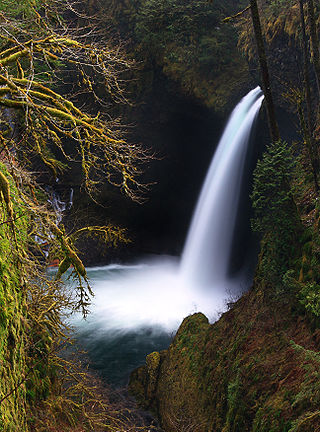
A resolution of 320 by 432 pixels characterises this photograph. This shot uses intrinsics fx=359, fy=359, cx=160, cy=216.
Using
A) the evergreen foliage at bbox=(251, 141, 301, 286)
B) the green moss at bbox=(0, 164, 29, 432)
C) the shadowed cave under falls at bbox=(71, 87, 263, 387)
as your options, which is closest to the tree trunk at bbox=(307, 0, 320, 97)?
the evergreen foliage at bbox=(251, 141, 301, 286)

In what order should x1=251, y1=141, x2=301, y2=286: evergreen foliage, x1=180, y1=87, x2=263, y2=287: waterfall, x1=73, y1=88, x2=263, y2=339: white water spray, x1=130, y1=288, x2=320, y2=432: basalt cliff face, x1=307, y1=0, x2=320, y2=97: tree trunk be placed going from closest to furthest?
x1=130, y1=288, x2=320, y2=432: basalt cliff face, x1=251, y1=141, x2=301, y2=286: evergreen foliage, x1=307, y1=0, x2=320, y2=97: tree trunk, x1=73, y1=88, x2=263, y2=339: white water spray, x1=180, y1=87, x2=263, y2=287: waterfall

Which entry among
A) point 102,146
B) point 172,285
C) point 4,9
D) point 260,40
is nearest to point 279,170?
point 260,40

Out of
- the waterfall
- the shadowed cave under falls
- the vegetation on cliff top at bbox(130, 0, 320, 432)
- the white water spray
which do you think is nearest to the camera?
the vegetation on cliff top at bbox(130, 0, 320, 432)

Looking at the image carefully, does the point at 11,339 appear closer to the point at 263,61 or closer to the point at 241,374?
the point at 241,374

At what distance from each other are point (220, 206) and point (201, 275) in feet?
11.3

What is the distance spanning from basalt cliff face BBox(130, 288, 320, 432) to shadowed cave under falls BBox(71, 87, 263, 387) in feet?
12.3

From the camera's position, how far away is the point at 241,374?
604 centimetres

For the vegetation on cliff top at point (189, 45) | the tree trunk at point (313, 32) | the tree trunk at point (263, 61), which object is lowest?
the tree trunk at point (263, 61)

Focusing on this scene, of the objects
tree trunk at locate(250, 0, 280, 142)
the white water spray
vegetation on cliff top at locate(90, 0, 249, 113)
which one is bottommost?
the white water spray

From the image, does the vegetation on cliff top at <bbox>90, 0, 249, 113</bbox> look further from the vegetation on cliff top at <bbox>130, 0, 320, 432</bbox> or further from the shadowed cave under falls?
the vegetation on cliff top at <bbox>130, 0, 320, 432</bbox>

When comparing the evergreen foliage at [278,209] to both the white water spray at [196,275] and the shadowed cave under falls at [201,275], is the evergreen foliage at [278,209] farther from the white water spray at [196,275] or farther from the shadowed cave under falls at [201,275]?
the white water spray at [196,275]

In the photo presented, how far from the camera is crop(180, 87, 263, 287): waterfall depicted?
50.3 feet

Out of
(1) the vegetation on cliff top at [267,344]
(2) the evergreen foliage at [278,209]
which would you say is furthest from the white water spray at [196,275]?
(2) the evergreen foliage at [278,209]

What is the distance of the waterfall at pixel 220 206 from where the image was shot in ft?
50.3
